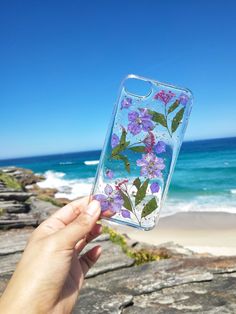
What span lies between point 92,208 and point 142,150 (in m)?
0.64

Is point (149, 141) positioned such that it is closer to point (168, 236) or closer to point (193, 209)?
point (168, 236)

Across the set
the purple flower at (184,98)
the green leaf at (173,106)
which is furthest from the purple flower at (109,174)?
the purple flower at (184,98)

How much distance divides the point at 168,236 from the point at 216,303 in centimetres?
1120

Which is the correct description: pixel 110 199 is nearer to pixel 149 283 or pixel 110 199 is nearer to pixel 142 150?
pixel 142 150

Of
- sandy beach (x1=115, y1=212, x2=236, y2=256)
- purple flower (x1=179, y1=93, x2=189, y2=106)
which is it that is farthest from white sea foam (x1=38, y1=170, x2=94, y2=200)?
purple flower (x1=179, y1=93, x2=189, y2=106)

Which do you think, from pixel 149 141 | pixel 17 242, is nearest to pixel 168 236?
pixel 17 242

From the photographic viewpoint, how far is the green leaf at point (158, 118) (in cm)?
283

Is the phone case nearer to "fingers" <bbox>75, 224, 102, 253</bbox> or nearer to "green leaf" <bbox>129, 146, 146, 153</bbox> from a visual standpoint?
"green leaf" <bbox>129, 146, 146, 153</bbox>

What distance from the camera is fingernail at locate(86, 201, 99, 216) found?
96.9 inches

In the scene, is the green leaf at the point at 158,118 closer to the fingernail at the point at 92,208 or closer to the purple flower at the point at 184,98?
the purple flower at the point at 184,98

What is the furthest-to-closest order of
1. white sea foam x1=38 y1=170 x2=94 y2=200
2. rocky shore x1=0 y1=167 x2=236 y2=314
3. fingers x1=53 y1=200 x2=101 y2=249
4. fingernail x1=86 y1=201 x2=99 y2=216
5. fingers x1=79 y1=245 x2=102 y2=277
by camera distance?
white sea foam x1=38 y1=170 x2=94 y2=200 → rocky shore x1=0 y1=167 x2=236 y2=314 → fingers x1=79 y1=245 x2=102 y2=277 → fingernail x1=86 y1=201 x2=99 y2=216 → fingers x1=53 y1=200 x2=101 y2=249

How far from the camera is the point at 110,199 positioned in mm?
2760

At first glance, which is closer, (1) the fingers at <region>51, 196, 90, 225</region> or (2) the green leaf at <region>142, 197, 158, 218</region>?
(1) the fingers at <region>51, 196, 90, 225</region>

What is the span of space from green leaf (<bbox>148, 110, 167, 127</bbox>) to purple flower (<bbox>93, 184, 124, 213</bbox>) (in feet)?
1.91
